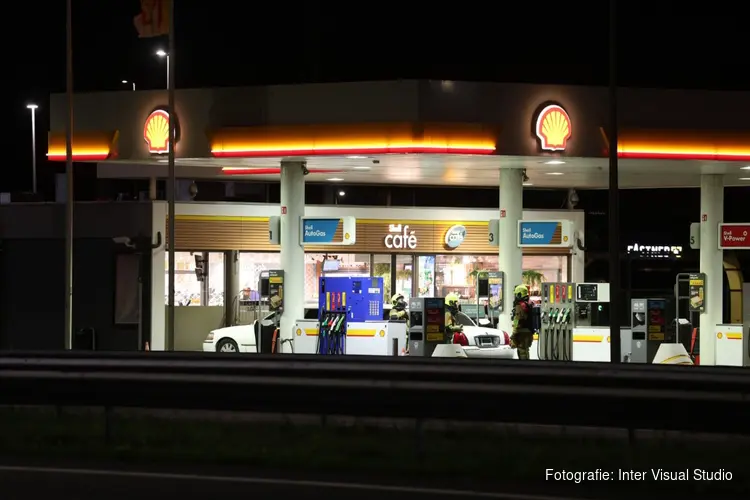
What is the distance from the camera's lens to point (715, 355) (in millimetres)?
24000

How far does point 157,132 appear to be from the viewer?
2356cm

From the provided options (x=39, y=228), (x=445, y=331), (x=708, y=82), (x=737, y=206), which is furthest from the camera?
(x=737, y=206)

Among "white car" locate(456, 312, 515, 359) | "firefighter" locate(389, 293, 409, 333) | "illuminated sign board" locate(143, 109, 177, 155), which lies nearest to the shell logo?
"white car" locate(456, 312, 515, 359)

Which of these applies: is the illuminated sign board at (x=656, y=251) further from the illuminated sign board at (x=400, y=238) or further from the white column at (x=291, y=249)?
the white column at (x=291, y=249)

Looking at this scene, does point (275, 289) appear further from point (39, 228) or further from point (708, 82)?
point (708, 82)

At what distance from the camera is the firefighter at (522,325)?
2005 cm

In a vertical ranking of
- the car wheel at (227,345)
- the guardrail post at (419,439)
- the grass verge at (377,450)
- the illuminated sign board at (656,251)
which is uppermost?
the illuminated sign board at (656,251)

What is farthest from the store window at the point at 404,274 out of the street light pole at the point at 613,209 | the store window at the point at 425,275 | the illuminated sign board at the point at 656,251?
the illuminated sign board at the point at 656,251

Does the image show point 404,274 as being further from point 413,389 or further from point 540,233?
point 413,389

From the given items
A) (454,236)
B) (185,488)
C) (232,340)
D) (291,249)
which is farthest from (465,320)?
(185,488)

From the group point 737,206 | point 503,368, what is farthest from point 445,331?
point 737,206

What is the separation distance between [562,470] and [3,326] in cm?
2163

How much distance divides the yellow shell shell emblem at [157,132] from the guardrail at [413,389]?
1139cm

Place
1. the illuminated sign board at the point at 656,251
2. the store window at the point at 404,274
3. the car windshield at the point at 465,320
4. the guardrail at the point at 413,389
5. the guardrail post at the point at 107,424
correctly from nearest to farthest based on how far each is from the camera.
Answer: the guardrail at the point at 413,389 → the guardrail post at the point at 107,424 → the car windshield at the point at 465,320 → the store window at the point at 404,274 → the illuminated sign board at the point at 656,251
